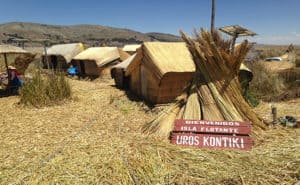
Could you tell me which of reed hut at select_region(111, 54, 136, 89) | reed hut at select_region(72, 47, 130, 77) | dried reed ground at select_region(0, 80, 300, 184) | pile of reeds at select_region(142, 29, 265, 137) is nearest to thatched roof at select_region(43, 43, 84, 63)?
reed hut at select_region(72, 47, 130, 77)

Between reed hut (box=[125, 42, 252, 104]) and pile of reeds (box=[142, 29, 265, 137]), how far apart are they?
183 centimetres

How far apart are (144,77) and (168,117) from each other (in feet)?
11.1

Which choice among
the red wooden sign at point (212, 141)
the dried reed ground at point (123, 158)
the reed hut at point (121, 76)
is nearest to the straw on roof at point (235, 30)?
the reed hut at point (121, 76)

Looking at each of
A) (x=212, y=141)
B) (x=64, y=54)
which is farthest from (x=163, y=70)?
(x=64, y=54)

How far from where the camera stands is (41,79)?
848 cm

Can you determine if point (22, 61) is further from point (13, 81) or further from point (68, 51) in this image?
point (68, 51)

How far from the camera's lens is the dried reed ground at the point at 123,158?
384 centimetres

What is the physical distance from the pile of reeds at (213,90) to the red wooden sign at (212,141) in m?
Answer: 0.41

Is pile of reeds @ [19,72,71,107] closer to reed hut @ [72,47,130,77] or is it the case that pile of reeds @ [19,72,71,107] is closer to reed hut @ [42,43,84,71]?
reed hut @ [72,47,130,77]

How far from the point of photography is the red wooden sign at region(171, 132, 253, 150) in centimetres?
472

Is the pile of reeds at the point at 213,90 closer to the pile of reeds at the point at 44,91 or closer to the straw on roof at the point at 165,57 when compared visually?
the straw on roof at the point at 165,57

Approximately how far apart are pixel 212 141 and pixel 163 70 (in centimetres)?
314

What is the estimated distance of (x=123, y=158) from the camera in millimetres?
4398

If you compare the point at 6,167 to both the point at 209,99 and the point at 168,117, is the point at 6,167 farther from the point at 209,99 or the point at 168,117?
the point at 209,99
